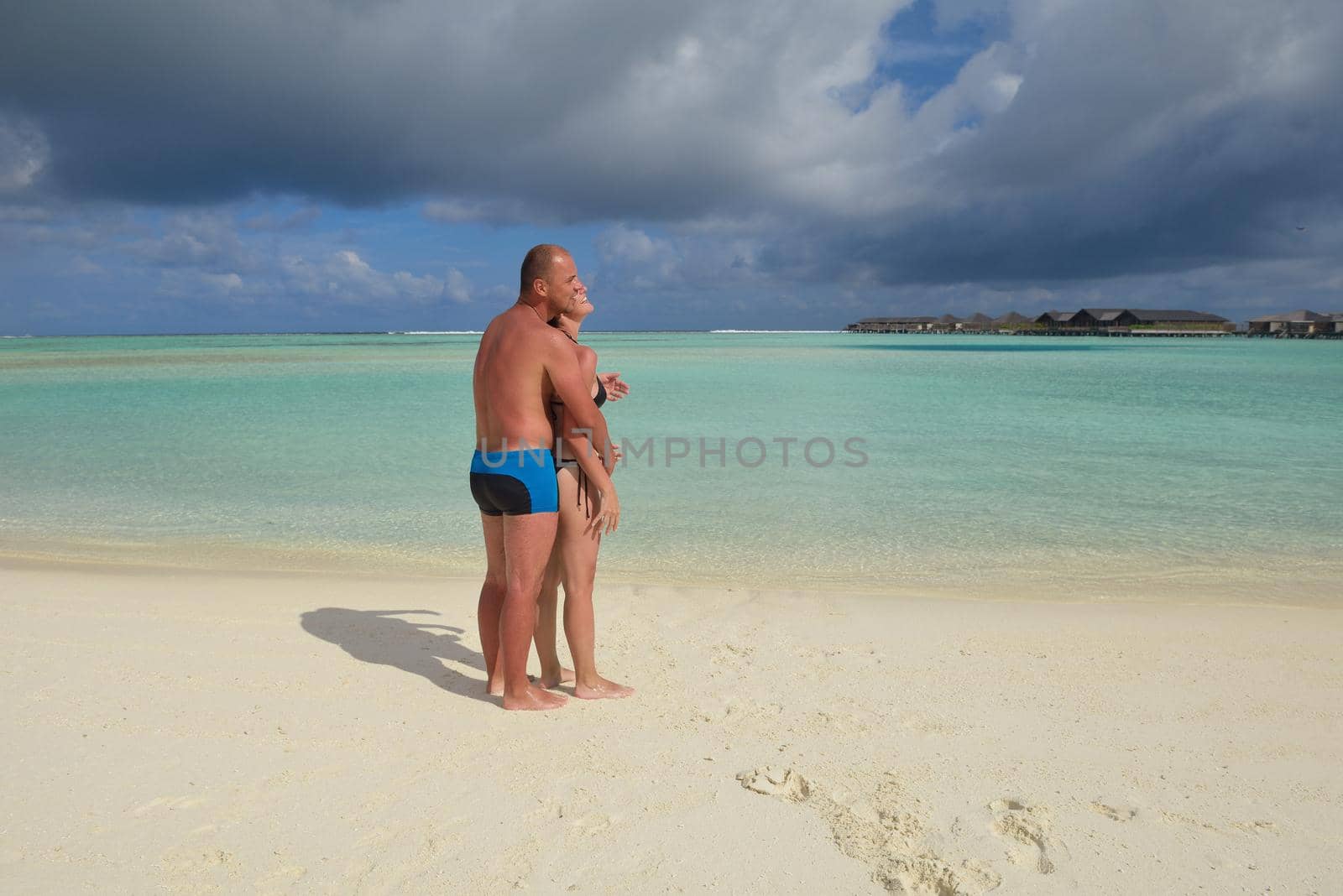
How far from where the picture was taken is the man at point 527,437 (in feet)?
11.4

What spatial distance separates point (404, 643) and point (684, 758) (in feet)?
7.24

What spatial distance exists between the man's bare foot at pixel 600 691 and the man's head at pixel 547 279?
185cm

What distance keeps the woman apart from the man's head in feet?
0.40

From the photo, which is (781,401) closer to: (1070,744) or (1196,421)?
(1196,421)

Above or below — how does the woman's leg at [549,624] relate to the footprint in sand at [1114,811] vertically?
above

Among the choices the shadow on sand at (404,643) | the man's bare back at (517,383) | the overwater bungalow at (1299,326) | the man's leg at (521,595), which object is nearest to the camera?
the man's bare back at (517,383)

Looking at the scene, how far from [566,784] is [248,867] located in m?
1.10

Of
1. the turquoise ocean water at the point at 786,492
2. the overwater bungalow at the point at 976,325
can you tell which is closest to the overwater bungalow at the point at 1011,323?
the overwater bungalow at the point at 976,325

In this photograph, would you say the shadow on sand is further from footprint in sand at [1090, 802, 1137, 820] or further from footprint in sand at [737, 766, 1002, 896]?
footprint in sand at [1090, 802, 1137, 820]

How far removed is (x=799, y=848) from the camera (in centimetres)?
268

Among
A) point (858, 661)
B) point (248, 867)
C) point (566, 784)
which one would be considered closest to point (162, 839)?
point (248, 867)

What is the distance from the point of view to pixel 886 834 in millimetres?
2746

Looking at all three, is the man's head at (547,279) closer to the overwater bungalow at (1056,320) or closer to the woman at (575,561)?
the woman at (575,561)

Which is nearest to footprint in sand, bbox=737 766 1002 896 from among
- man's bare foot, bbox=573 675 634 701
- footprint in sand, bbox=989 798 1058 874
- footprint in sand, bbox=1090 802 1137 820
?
footprint in sand, bbox=989 798 1058 874
